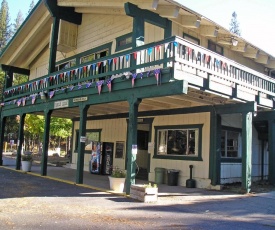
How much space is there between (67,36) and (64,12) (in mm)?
1483

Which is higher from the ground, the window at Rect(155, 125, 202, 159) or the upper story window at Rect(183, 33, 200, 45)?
the upper story window at Rect(183, 33, 200, 45)

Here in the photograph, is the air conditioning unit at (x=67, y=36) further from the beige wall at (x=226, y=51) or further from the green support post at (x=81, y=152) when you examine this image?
the beige wall at (x=226, y=51)

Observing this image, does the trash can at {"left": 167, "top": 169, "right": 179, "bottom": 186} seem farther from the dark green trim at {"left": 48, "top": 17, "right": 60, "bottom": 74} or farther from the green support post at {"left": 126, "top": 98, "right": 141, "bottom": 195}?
the dark green trim at {"left": 48, "top": 17, "right": 60, "bottom": 74}

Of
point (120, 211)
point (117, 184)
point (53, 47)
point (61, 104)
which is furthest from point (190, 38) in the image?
point (120, 211)

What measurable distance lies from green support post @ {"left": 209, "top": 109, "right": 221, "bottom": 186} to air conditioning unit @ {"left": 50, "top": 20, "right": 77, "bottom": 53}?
9.30 meters

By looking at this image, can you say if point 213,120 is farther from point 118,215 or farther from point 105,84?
point 118,215

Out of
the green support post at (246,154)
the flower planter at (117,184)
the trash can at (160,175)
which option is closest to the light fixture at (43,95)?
the trash can at (160,175)

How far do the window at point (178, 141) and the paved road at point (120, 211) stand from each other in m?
2.97

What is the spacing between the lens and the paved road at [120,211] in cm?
735

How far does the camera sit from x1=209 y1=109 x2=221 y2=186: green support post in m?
13.7

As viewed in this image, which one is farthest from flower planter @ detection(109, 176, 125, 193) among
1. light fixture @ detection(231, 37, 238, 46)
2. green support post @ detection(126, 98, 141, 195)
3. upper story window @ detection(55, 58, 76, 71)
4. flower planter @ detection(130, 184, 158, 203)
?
upper story window @ detection(55, 58, 76, 71)

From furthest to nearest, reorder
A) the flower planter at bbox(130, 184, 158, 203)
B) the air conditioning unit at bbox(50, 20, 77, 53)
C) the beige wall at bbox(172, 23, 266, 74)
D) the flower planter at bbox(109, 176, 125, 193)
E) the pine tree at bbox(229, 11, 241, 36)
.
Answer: the pine tree at bbox(229, 11, 241, 36), the air conditioning unit at bbox(50, 20, 77, 53), the beige wall at bbox(172, 23, 266, 74), the flower planter at bbox(109, 176, 125, 193), the flower planter at bbox(130, 184, 158, 203)

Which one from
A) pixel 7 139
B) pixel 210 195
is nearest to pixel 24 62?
pixel 210 195

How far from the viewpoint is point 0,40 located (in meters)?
69.2
